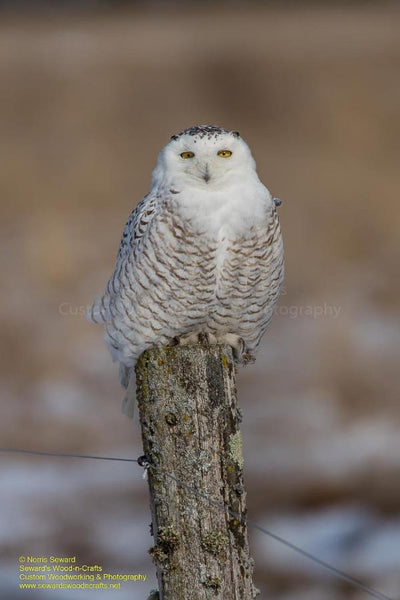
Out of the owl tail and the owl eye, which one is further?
the owl tail

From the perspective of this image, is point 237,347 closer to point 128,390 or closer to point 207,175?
point 128,390

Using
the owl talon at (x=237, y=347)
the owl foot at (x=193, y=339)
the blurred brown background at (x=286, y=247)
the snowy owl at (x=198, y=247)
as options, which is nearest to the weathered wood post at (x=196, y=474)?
the snowy owl at (x=198, y=247)

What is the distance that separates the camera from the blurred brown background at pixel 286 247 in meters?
6.80

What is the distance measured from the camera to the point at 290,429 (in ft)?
26.4

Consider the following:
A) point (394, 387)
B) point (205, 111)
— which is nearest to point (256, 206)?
point (394, 387)

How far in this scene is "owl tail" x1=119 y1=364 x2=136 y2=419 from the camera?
12.6 ft

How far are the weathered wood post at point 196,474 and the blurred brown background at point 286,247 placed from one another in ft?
9.40

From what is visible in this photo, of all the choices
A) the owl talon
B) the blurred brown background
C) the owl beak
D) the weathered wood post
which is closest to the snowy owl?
the owl beak

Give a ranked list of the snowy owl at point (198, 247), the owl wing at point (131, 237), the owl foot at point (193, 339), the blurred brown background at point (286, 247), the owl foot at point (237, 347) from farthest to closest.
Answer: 1. the blurred brown background at point (286, 247)
2. the owl foot at point (237, 347)
3. the owl foot at point (193, 339)
4. the owl wing at point (131, 237)
5. the snowy owl at point (198, 247)

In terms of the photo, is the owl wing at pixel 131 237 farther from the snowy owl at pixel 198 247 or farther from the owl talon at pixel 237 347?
the owl talon at pixel 237 347

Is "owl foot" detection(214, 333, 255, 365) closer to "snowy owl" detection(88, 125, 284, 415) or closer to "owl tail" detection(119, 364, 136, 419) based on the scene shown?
"snowy owl" detection(88, 125, 284, 415)

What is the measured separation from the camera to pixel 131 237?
3600 mm

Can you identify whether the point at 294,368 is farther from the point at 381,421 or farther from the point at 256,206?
the point at 256,206

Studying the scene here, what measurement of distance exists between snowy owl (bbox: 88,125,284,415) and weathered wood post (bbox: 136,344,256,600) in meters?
0.48
